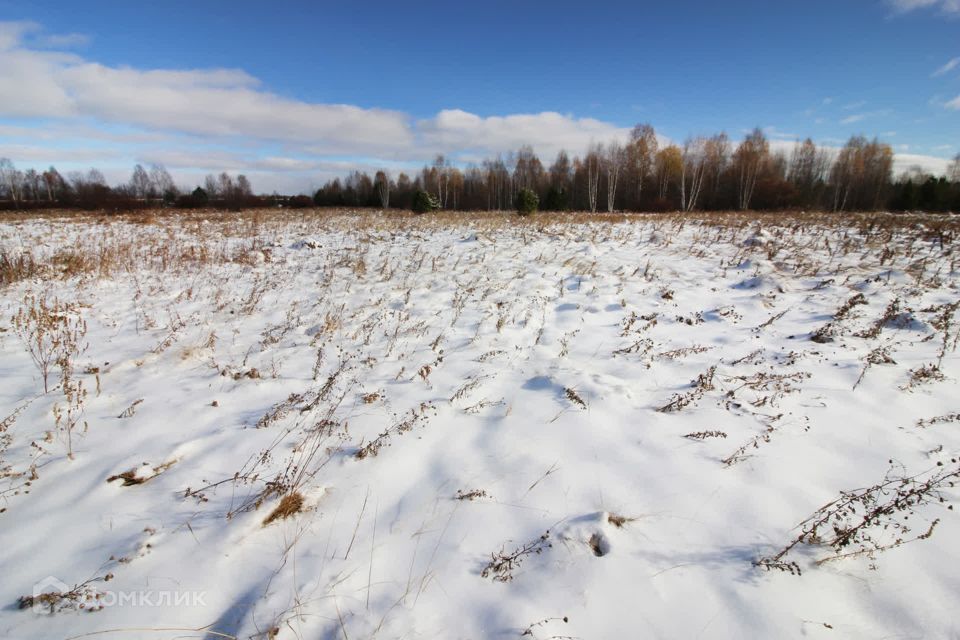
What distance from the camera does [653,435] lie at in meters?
3.12

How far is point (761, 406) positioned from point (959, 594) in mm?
1651

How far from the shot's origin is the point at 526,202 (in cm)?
1689

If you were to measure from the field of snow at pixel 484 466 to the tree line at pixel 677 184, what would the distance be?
19316 millimetres

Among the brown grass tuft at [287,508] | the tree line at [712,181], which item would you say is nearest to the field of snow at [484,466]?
the brown grass tuft at [287,508]

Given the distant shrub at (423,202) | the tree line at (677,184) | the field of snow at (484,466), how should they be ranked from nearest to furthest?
1. the field of snow at (484,466)
2. the distant shrub at (423,202)
3. the tree line at (677,184)

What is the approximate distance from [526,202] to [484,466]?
15.4 meters

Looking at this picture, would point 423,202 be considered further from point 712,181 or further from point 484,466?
point 712,181

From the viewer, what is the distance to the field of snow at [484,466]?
1921 mm

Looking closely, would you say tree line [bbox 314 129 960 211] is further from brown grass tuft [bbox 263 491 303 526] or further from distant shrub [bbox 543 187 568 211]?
brown grass tuft [bbox 263 491 303 526]

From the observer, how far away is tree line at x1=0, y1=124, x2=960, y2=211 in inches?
1288

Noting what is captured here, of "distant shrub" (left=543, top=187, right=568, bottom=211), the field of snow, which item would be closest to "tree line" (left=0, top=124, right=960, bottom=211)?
"distant shrub" (left=543, top=187, right=568, bottom=211)

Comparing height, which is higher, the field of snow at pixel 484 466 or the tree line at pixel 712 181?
the tree line at pixel 712 181

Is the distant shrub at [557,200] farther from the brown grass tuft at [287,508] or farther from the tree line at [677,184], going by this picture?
the brown grass tuft at [287,508]

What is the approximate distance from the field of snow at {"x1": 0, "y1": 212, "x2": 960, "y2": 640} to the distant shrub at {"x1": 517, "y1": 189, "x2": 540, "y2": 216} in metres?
11.6
